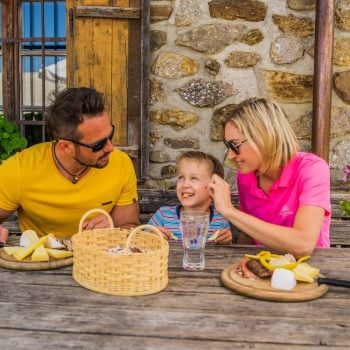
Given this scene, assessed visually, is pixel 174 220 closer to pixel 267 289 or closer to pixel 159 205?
pixel 159 205

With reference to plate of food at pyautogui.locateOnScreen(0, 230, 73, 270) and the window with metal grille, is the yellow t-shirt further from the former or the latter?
the window with metal grille

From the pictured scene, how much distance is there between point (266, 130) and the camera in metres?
2.14

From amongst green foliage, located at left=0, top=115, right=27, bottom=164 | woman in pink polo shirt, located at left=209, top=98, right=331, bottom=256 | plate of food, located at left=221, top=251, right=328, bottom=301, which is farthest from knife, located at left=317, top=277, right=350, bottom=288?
green foliage, located at left=0, top=115, right=27, bottom=164

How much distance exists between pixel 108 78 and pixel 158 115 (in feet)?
1.35

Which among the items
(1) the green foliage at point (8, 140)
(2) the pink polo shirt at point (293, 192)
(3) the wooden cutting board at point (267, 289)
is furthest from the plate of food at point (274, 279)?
(1) the green foliage at point (8, 140)

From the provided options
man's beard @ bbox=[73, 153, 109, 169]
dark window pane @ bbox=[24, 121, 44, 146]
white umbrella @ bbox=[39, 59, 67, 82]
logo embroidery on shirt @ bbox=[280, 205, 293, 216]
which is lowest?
logo embroidery on shirt @ bbox=[280, 205, 293, 216]

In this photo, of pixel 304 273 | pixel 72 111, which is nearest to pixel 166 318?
pixel 304 273

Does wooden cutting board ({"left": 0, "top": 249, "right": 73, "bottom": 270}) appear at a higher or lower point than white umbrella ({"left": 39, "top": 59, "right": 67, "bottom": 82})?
lower

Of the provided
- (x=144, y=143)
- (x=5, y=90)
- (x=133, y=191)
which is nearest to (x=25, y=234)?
(x=133, y=191)

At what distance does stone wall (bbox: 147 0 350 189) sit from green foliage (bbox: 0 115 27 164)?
0.98 meters

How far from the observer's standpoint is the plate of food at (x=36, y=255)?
1768 millimetres

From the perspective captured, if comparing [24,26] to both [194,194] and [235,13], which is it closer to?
[235,13]

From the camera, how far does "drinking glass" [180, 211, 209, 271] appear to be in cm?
172

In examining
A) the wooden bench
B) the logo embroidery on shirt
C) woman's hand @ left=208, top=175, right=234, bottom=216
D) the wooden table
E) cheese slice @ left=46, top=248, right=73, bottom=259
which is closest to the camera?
the wooden table
